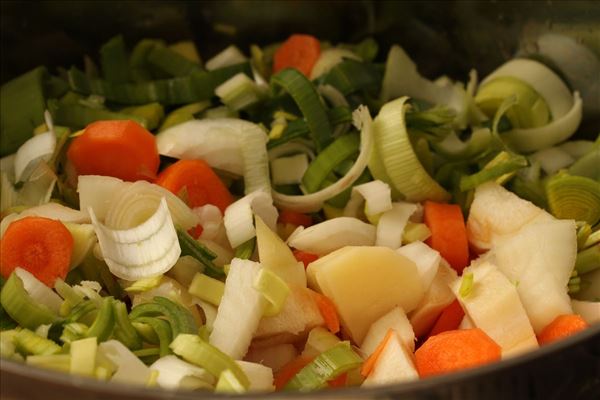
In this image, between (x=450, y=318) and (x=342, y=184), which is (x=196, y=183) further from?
(x=450, y=318)

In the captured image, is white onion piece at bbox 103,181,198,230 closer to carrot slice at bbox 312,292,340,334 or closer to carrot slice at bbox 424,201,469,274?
carrot slice at bbox 312,292,340,334

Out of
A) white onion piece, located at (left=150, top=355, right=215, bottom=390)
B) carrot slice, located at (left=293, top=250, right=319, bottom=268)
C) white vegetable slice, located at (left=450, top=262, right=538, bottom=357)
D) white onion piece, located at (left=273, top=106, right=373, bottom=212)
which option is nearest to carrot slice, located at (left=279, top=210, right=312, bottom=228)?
white onion piece, located at (left=273, top=106, right=373, bottom=212)

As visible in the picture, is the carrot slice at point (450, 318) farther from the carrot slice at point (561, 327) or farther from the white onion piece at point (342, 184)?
the white onion piece at point (342, 184)

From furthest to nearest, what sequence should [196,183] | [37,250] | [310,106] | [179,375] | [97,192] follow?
[310,106] < [196,183] < [97,192] < [37,250] < [179,375]

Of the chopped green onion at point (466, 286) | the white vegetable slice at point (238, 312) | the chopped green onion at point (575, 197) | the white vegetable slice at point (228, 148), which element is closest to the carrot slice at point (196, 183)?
the white vegetable slice at point (228, 148)

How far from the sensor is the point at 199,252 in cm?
146

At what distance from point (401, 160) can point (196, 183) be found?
0.36 m

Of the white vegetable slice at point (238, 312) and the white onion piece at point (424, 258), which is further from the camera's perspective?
the white onion piece at point (424, 258)

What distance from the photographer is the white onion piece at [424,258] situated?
1.46m

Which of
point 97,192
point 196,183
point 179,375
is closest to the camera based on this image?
point 179,375

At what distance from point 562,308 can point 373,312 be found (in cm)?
28

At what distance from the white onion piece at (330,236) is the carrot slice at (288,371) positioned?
21 cm

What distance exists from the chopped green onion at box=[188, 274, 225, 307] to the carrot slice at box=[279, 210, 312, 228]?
266 millimetres

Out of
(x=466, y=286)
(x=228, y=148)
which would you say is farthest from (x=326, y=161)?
(x=466, y=286)
